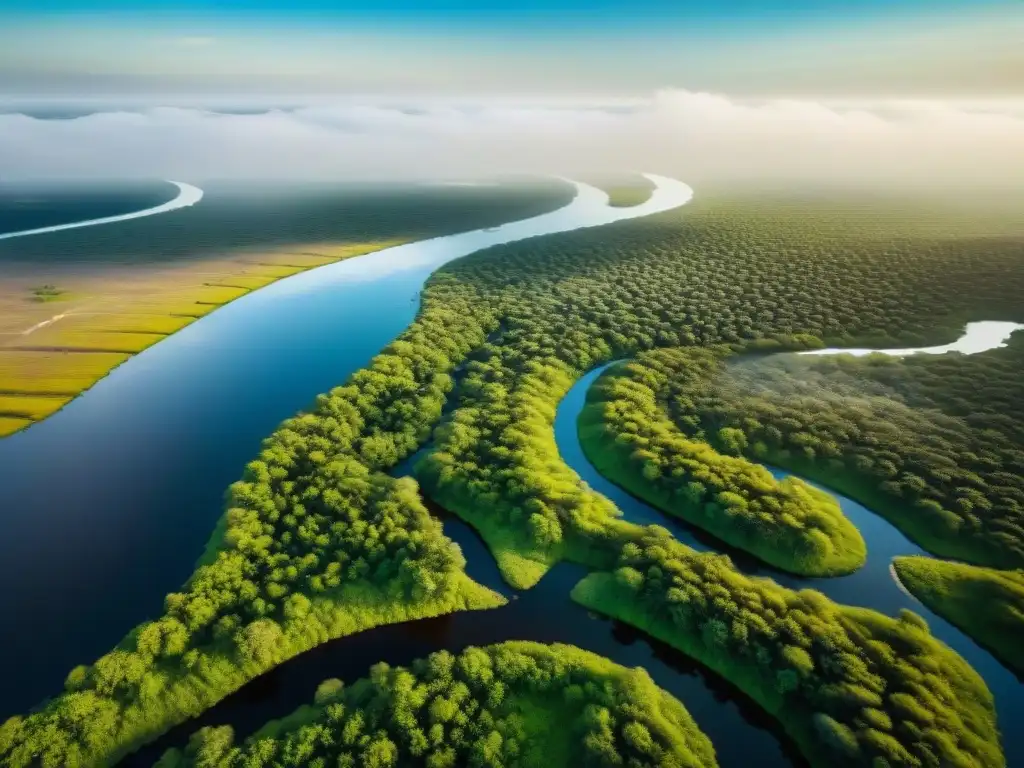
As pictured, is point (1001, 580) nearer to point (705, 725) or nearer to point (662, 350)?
point (705, 725)

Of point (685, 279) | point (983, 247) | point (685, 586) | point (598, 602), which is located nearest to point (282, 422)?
point (598, 602)

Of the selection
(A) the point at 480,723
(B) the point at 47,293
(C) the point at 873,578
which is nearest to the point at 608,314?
(C) the point at 873,578

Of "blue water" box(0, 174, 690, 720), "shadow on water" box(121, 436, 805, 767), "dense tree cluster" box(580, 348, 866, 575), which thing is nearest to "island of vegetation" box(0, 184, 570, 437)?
"blue water" box(0, 174, 690, 720)

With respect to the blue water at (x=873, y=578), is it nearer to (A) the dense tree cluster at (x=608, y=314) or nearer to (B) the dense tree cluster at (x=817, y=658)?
(B) the dense tree cluster at (x=817, y=658)

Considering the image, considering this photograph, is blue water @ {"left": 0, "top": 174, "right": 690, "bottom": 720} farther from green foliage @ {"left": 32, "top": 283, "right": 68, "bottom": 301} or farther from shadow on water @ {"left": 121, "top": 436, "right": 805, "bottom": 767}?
green foliage @ {"left": 32, "top": 283, "right": 68, "bottom": 301}

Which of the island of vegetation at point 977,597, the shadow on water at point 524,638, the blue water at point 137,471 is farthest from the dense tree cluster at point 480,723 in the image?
the island of vegetation at point 977,597

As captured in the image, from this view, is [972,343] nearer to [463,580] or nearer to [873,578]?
[873,578]

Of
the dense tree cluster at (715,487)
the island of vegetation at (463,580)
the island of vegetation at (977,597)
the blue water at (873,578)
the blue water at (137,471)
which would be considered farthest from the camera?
the dense tree cluster at (715,487)
